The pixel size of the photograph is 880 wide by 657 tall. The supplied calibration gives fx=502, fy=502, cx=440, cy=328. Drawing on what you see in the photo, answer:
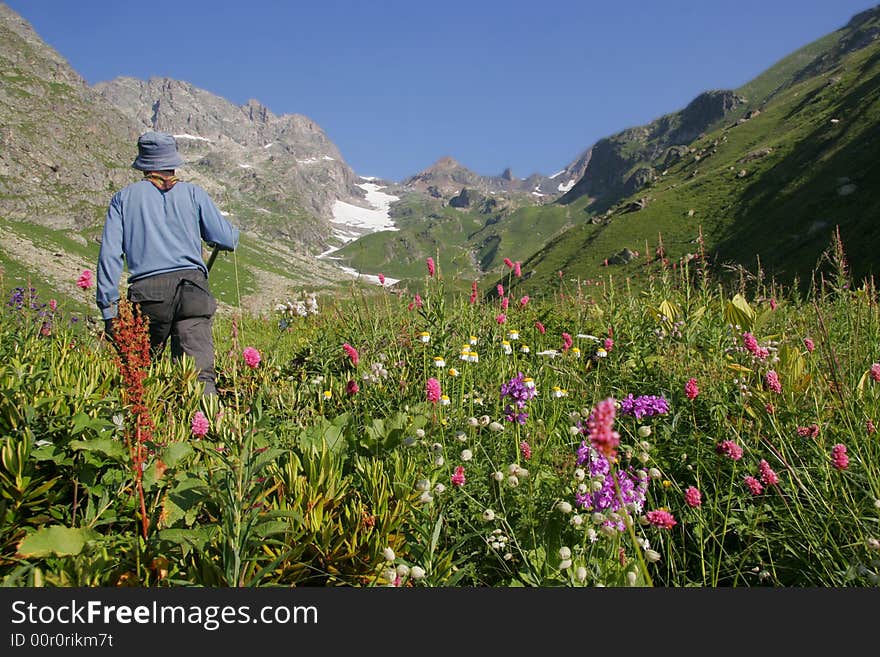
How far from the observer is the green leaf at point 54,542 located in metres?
1.94

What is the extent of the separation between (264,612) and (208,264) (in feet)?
14.9

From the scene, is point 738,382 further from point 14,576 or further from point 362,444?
point 14,576

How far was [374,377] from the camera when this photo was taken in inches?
166

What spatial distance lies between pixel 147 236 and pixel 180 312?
0.85 m

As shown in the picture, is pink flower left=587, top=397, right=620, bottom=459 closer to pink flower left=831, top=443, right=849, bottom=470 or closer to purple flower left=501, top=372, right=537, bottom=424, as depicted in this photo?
pink flower left=831, top=443, right=849, bottom=470

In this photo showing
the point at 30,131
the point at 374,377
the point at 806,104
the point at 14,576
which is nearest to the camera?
the point at 14,576

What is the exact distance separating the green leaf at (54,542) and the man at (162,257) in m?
3.02

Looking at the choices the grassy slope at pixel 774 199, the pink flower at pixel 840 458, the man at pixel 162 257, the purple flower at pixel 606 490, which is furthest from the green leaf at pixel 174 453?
the grassy slope at pixel 774 199

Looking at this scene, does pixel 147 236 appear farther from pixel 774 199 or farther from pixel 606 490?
pixel 774 199

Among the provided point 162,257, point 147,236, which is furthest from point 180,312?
point 147,236

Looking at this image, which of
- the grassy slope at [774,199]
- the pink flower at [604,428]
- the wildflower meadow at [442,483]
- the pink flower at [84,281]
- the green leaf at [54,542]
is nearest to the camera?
→ the pink flower at [604,428]

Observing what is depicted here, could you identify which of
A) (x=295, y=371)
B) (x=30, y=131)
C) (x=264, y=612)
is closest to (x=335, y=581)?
(x=264, y=612)

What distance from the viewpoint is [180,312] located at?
526cm

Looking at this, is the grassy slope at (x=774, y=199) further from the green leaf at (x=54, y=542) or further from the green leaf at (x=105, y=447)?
the green leaf at (x=54, y=542)
